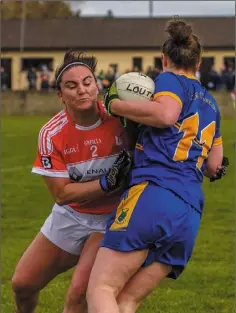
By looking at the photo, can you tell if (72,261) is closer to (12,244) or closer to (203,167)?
(203,167)

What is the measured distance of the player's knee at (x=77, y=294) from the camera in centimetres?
507

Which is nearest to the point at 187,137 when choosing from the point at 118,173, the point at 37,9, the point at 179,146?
the point at 179,146

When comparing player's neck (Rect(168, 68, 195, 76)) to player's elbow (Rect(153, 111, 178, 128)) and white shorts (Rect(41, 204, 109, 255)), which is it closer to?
player's elbow (Rect(153, 111, 178, 128))

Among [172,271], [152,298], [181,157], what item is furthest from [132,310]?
[152,298]

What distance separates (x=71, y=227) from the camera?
539 cm

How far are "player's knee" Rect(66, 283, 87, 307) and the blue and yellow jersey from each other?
0.92 metres

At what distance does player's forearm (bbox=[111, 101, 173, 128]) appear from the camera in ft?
14.5

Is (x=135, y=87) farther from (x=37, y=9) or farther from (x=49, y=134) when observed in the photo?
(x=37, y=9)

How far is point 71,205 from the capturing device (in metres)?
5.39

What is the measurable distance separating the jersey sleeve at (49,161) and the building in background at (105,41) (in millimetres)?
55820

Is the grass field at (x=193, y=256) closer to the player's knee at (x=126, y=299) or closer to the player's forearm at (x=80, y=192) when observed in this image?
the player's forearm at (x=80, y=192)

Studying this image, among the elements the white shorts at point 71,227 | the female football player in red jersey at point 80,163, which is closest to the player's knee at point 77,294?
the female football player in red jersey at point 80,163

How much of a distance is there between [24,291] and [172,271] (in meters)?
1.41

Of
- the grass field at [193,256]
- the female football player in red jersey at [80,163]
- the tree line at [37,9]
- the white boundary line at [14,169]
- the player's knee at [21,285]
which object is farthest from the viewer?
the tree line at [37,9]
